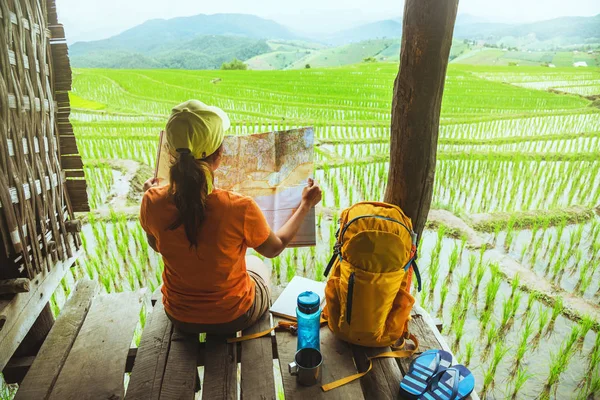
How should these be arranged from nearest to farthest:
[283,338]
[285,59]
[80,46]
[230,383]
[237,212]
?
[237,212]
[230,383]
[283,338]
[285,59]
[80,46]

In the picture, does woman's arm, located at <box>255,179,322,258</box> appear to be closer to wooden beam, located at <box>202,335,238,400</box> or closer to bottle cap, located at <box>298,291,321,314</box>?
bottle cap, located at <box>298,291,321,314</box>

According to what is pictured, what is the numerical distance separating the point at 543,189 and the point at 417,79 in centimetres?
332

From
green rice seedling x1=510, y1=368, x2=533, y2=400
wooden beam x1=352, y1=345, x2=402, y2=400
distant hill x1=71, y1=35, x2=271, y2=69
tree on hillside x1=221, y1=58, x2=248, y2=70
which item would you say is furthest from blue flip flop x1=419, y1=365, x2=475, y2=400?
distant hill x1=71, y1=35, x2=271, y2=69

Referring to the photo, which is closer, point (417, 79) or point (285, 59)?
point (417, 79)

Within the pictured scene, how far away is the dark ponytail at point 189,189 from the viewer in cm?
112

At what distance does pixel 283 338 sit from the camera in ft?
4.96

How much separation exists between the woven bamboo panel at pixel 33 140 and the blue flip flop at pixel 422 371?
1.64 meters

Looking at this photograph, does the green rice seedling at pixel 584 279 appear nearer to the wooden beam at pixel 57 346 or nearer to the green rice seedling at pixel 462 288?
the green rice seedling at pixel 462 288

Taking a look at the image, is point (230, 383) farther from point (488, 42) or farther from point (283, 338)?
point (488, 42)

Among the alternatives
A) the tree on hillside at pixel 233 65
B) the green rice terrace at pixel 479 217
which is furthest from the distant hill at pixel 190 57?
the green rice terrace at pixel 479 217

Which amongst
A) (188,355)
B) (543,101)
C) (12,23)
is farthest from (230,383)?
(543,101)

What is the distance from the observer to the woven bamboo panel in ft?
4.43

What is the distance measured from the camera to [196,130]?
113cm

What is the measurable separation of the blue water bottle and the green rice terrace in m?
0.95
